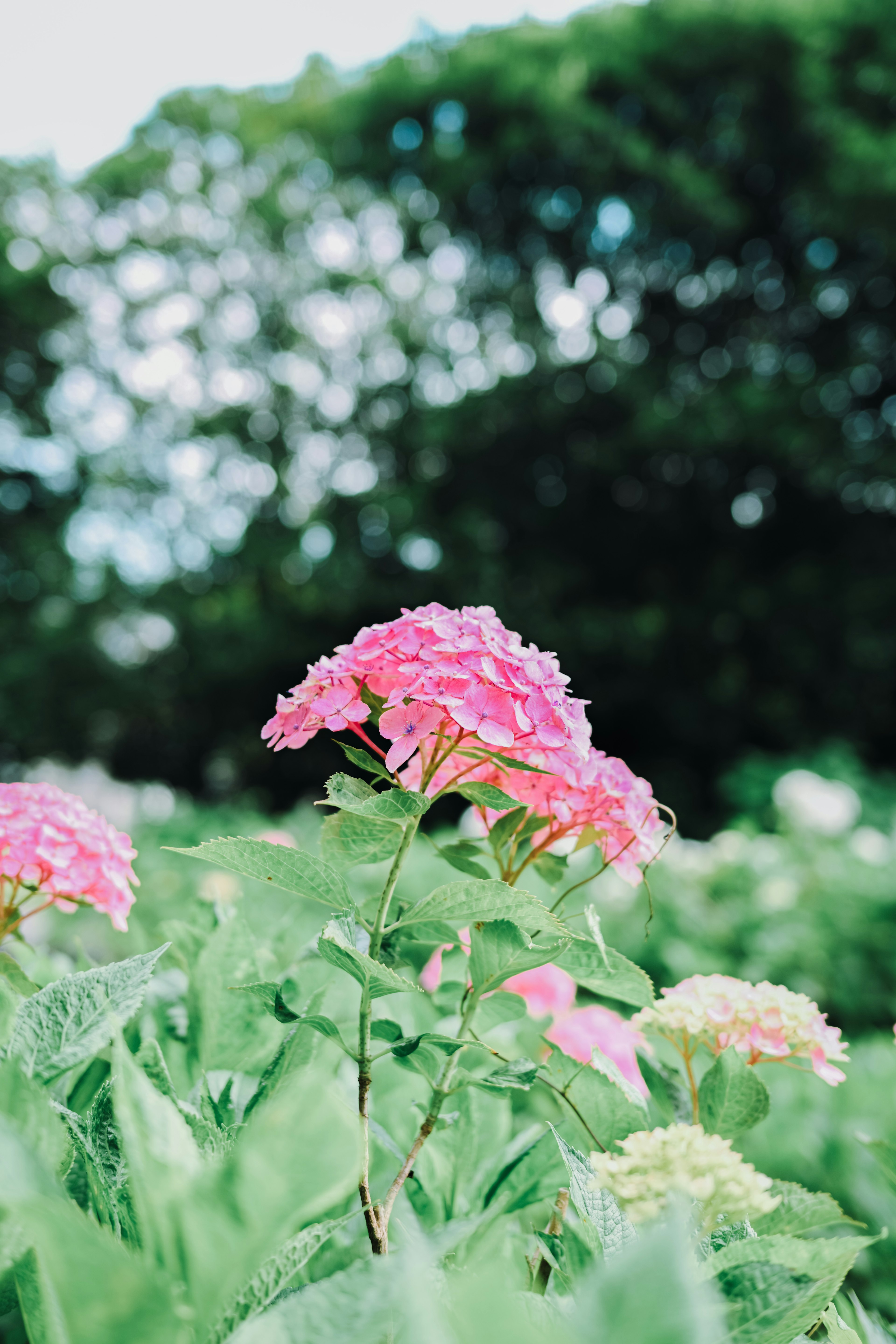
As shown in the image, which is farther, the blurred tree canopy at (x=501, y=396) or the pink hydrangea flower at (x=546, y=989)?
the blurred tree canopy at (x=501, y=396)

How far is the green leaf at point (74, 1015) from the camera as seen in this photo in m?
0.51

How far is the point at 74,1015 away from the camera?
55cm

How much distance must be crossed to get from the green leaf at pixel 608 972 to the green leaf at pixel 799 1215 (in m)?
0.17

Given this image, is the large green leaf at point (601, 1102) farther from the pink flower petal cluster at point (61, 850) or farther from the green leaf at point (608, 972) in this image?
the pink flower petal cluster at point (61, 850)

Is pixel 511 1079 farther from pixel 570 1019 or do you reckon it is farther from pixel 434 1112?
pixel 570 1019

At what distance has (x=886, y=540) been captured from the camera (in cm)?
815

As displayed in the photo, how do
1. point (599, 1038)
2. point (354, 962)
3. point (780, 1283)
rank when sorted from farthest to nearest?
point (599, 1038), point (354, 962), point (780, 1283)

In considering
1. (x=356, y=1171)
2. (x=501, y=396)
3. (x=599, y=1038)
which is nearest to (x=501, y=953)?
(x=356, y=1171)

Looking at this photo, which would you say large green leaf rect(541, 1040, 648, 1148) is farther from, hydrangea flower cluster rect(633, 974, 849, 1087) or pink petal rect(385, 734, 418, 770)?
pink petal rect(385, 734, 418, 770)

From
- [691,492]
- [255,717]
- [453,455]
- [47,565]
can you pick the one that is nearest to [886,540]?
[691,492]

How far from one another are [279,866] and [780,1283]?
356 millimetres

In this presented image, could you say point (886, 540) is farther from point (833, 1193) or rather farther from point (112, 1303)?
point (112, 1303)

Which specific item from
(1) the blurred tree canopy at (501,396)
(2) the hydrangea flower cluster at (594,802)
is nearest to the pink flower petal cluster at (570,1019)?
(2) the hydrangea flower cluster at (594,802)

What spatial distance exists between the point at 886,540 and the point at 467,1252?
28.6 ft
